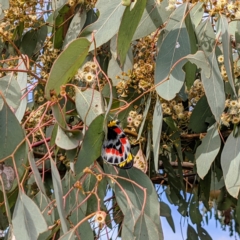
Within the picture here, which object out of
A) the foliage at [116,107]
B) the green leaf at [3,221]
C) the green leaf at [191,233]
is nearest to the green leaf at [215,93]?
the foliage at [116,107]

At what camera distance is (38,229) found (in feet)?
3.57

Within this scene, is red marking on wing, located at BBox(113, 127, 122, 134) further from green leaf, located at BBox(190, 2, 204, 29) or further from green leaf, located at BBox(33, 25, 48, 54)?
green leaf, located at BBox(33, 25, 48, 54)

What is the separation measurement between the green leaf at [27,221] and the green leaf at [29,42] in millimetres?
837

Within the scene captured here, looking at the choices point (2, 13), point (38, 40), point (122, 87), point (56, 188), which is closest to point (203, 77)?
point (122, 87)

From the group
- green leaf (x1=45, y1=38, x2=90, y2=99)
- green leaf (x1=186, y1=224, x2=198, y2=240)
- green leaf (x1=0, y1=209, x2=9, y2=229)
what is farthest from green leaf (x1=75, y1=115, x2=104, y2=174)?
green leaf (x1=186, y1=224, x2=198, y2=240)

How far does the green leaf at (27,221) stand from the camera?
109cm

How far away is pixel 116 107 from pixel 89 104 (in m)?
0.17

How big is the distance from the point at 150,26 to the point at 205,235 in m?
1.03

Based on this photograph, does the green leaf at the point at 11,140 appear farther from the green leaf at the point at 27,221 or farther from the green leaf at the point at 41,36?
the green leaf at the point at 41,36

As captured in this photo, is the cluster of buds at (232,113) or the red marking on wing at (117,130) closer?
the red marking on wing at (117,130)

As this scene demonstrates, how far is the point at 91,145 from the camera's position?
1149 millimetres

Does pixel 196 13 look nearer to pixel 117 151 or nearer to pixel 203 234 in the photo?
pixel 117 151

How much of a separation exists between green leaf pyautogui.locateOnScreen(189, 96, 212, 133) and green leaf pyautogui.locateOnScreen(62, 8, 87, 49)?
44cm

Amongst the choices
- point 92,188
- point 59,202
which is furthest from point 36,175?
point 92,188
